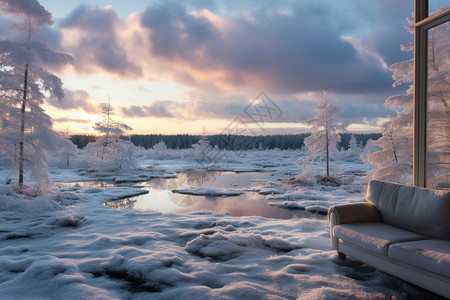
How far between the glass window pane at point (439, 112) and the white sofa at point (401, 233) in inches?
82.6

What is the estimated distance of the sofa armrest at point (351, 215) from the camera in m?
3.90

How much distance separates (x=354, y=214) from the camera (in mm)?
3939

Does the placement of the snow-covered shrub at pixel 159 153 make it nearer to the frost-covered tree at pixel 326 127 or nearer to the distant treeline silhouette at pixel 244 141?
the distant treeline silhouette at pixel 244 141

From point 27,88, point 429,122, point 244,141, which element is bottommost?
point 429,122

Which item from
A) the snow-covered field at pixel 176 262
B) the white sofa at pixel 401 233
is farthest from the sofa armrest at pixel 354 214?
the snow-covered field at pixel 176 262

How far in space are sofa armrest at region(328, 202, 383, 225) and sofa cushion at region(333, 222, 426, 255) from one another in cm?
9

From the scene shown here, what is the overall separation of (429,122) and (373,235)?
3274mm

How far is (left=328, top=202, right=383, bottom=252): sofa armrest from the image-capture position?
3.90 meters

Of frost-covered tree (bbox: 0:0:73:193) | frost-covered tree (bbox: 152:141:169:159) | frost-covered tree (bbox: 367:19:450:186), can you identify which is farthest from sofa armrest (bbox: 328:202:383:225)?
frost-covered tree (bbox: 152:141:169:159)

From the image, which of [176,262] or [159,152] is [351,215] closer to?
[176,262]

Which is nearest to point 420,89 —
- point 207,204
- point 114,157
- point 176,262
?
point 176,262

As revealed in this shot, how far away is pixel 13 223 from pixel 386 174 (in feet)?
36.2

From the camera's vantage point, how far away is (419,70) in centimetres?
494

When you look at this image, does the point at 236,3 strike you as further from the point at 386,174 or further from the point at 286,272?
the point at 286,272
